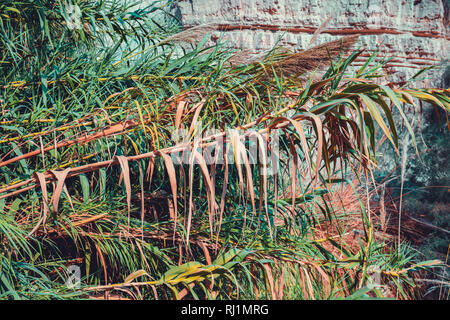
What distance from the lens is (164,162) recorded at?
1.54m

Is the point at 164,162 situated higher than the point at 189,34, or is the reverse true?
the point at 189,34

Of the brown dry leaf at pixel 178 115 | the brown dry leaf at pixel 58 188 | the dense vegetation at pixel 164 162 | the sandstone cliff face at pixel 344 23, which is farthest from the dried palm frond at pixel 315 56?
the sandstone cliff face at pixel 344 23

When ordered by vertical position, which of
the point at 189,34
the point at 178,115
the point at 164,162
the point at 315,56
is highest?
the point at 189,34

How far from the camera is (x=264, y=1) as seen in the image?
3.30 m

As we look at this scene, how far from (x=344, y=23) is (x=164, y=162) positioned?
2.67m

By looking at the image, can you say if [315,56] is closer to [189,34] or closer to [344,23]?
[189,34]

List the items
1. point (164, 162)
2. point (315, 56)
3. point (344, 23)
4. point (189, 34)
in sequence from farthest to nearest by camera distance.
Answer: point (344, 23) < point (189, 34) < point (164, 162) < point (315, 56)

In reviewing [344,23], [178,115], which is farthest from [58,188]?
[344,23]

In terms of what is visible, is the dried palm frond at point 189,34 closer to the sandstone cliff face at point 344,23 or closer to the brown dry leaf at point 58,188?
the brown dry leaf at point 58,188

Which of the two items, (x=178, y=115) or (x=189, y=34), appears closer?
(x=178, y=115)

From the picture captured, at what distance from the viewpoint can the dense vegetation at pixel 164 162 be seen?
4.02 feet

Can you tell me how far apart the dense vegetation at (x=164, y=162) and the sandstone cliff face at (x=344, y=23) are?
56.4 inches

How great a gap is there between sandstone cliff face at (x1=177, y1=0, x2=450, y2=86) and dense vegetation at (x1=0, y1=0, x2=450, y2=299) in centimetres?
143
